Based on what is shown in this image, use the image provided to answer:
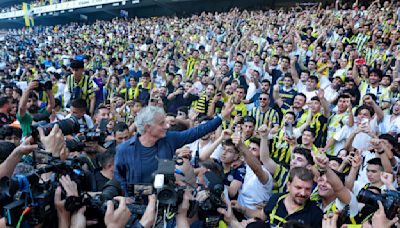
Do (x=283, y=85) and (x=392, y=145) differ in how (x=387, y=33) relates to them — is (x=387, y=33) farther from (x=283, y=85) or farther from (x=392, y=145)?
(x=392, y=145)

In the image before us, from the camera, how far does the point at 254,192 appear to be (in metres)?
3.70

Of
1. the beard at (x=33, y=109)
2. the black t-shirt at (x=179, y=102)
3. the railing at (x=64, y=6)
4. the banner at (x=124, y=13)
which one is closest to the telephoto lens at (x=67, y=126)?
the beard at (x=33, y=109)

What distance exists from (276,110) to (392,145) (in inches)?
85.3

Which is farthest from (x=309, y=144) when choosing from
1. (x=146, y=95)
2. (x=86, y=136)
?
(x=146, y=95)

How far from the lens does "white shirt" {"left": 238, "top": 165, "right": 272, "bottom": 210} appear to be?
3.67 meters

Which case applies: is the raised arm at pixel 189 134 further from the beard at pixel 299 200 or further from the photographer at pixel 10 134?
the photographer at pixel 10 134

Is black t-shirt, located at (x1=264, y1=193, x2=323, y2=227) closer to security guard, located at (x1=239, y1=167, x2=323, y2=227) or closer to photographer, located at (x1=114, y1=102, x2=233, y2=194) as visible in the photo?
security guard, located at (x1=239, y1=167, x2=323, y2=227)

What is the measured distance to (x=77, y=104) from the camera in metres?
4.85

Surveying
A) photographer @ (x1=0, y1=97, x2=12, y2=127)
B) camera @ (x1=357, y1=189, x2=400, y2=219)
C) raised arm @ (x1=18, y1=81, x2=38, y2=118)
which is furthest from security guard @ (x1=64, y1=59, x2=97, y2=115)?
camera @ (x1=357, y1=189, x2=400, y2=219)

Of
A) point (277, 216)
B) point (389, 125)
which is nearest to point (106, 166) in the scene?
point (277, 216)

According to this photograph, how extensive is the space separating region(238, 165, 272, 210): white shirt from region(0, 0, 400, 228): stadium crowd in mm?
14

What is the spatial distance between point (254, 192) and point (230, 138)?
59cm

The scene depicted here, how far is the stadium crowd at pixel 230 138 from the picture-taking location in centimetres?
229

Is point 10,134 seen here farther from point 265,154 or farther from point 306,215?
point 306,215
